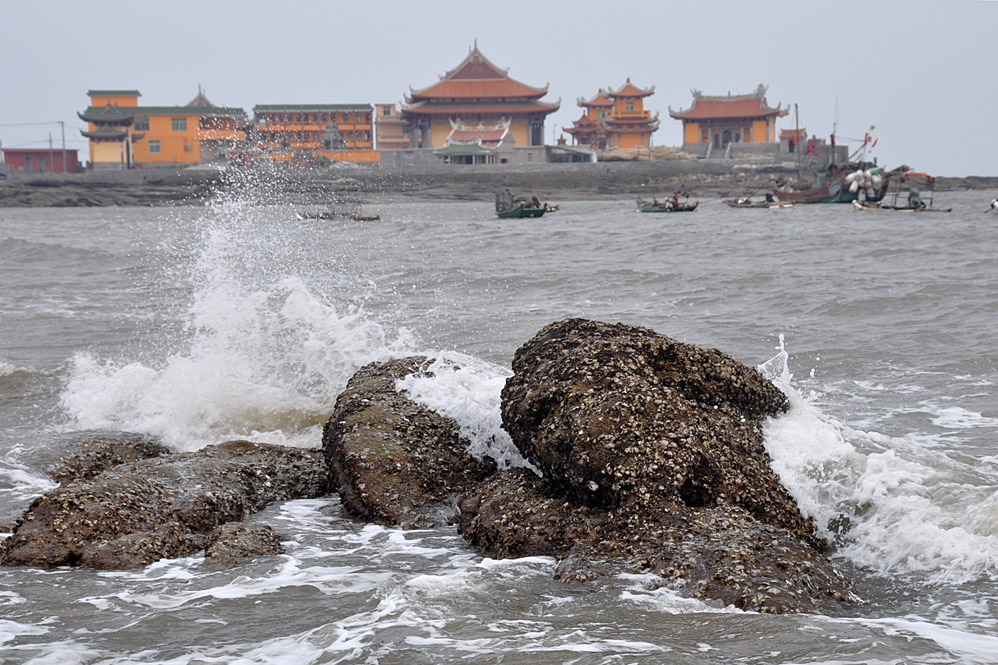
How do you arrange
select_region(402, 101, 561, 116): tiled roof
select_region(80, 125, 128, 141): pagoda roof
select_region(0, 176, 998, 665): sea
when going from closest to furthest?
select_region(0, 176, 998, 665): sea, select_region(80, 125, 128, 141): pagoda roof, select_region(402, 101, 561, 116): tiled roof

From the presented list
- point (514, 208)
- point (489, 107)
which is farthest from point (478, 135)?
point (514, 208)

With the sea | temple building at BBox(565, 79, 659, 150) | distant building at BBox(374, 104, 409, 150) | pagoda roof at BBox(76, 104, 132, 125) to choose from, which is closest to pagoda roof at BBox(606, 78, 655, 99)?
temple building at BBox(565, 79, 659, 150)

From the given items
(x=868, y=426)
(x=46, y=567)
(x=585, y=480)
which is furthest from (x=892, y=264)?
(x=46, y=567)

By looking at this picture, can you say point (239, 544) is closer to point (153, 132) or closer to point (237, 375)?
point (237, 375)

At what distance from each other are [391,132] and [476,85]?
7.60 meters

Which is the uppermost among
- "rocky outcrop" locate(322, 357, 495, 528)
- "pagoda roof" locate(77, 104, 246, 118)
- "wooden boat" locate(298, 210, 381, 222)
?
"pagoda roof" locate(77, 104, 246, 118)

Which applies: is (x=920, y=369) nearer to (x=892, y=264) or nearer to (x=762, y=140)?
(x=892, y=264)

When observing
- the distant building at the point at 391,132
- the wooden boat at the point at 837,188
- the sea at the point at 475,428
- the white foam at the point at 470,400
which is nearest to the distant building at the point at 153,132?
the distant building at the point at 391,132

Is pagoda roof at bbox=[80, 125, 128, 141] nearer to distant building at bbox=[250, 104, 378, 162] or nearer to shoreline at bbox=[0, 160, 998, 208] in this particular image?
shoreline at bbox=[0, 160, 998, 208]

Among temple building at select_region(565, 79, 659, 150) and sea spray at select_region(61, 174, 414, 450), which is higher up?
temple building at select_region(565, 79, 659, 150)

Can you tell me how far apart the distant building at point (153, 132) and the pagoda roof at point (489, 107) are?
47.4 feet

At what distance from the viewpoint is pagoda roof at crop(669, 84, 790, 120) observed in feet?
238

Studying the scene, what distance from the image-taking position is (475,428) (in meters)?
5.38

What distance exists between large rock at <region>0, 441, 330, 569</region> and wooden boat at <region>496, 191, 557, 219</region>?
34689mm
